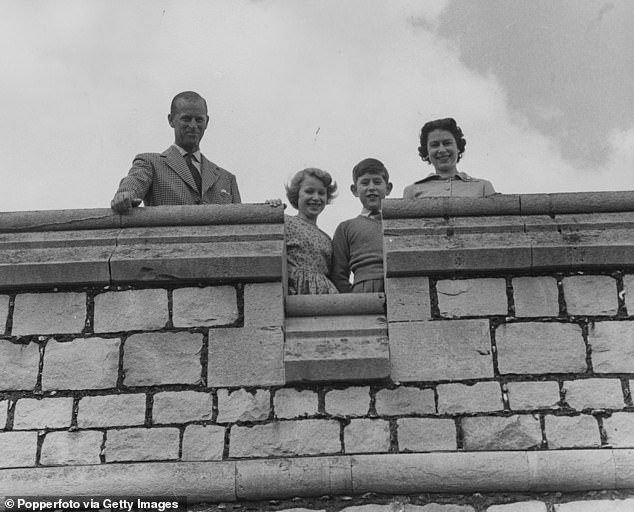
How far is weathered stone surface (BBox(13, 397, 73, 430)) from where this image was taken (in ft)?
18.4

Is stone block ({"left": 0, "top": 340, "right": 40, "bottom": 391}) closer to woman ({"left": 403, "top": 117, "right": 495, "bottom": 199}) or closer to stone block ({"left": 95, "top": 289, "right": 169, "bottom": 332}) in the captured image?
stone block ({"left": 95, "top": 289, "right": 169, "bottom": 332})

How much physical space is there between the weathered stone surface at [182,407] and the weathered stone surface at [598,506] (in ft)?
5.79

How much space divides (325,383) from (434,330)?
62cm

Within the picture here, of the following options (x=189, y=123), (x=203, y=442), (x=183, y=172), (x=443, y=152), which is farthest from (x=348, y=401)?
(x=189, y=123)

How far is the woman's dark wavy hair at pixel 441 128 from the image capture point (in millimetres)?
7133

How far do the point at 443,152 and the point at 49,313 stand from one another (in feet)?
8.61

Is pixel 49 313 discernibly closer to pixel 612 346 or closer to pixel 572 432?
pixel 572 432

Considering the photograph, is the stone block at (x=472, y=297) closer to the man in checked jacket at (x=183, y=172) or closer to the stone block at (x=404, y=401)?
the stone block at (x=404, y=401)

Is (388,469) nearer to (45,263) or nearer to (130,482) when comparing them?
(130,482)

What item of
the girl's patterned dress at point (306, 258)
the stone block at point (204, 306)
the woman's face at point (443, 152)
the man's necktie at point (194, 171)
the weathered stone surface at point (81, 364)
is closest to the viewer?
the weathered stone surface at point (81, 364)

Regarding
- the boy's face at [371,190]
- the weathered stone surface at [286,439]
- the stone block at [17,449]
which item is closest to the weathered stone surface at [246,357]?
the weathered stone surface at [286,439]

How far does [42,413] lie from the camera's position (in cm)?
564

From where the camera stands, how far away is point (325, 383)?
5.63 m

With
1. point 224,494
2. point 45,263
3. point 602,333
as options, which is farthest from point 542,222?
point 45,263
